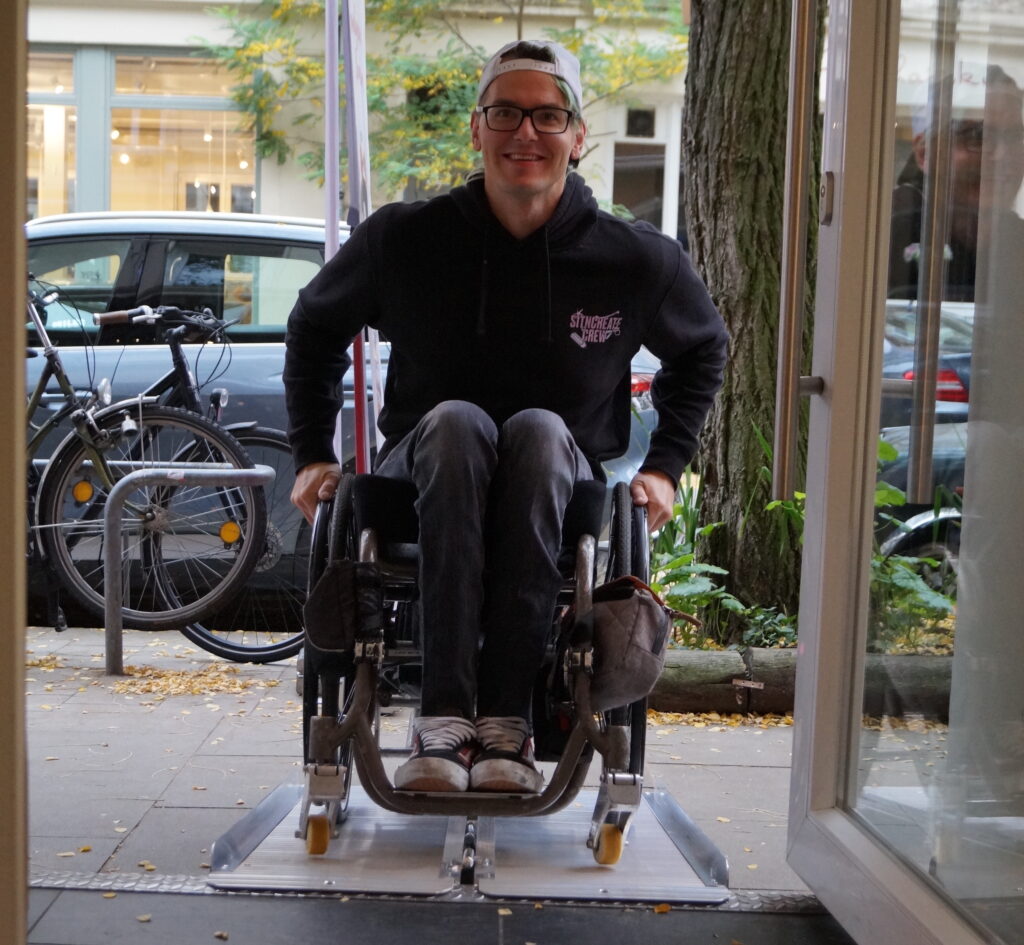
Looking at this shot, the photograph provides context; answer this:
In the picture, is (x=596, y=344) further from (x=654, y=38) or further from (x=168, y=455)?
(x=654, y=38)

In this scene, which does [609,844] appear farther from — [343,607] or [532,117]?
[532,117]

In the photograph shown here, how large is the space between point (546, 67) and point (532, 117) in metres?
0.11

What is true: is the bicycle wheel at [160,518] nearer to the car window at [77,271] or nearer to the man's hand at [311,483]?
the car window at [77,271]

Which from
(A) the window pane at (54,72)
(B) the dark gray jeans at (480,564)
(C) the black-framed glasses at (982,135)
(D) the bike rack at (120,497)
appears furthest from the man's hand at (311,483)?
(A) the window pane at (54,72)

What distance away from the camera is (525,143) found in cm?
282

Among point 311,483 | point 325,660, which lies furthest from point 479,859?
point 311,483

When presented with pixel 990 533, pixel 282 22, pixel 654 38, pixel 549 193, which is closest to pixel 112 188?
pixel 282 22

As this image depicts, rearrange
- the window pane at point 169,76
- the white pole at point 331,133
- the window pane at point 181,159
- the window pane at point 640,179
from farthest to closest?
the window pane at point 640,179
the window pane at point 181,159
the window pane at point 169,76
the white pole at point 331,133

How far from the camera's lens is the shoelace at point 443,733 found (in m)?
2.50

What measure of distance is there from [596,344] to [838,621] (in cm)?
76

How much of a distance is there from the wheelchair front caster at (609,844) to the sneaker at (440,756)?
1.19 feet

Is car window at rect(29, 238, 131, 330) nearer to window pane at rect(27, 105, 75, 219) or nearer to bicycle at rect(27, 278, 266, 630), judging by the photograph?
bicycle at rect(27, 278, 266, 630)

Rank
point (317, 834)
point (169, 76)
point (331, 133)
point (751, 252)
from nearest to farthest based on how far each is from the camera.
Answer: point (317, 834) → point (331, 133) → point (751, 252) → point (169, 76)

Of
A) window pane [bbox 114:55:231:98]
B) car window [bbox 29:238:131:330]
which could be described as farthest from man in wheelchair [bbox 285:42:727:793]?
window pane [bbox 114:55:231:98]
